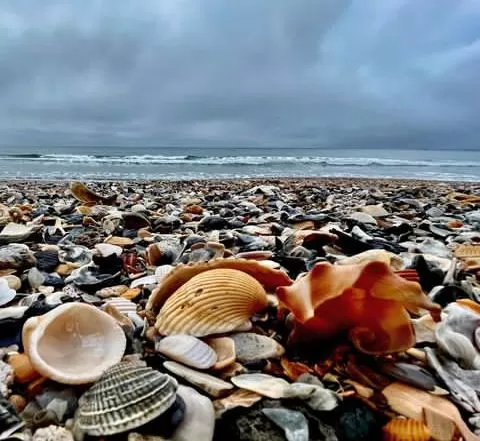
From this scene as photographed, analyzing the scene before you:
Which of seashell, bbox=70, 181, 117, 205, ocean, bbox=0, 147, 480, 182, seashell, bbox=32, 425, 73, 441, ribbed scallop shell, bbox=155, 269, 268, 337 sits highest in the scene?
ribbed scallop shell, bbox=155, 269, 268, 337

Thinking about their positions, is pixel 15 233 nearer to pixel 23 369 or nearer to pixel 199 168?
pixel 23 369

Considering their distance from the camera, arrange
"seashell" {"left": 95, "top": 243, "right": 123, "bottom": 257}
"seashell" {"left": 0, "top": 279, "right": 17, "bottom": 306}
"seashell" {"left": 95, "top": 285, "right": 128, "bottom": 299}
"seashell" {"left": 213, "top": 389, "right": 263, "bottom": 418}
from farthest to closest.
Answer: "seashell" {"left": 95, "top": 243, "right": 123, "bottom": 257}
"seashell" {"left": 95, "top": 285, "right": 128, "bottom": 299}
"seashell" {"left": 0, "top": 279, "right": 17, "bottom": 306}
"seashell" {"left": 213, "top": 389, "right": 263, "bottom": 418}

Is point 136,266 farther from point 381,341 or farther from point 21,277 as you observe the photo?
point 381,341

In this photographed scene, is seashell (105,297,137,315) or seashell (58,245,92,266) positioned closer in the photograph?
seashell (105,297,137,315)

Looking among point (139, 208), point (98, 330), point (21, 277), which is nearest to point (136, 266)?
point (21, 277)

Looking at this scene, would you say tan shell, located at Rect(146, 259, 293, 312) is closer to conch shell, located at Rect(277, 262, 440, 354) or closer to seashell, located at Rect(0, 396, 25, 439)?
conch shell, located at Rect(277, 262, 440, 354)

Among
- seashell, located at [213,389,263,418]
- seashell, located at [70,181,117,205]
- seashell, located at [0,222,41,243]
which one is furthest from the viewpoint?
seashell, located at [70,181,117,205]

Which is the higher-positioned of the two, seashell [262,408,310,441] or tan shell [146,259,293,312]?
tan shell [146,259,293,312]

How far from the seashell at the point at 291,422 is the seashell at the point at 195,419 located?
161 mm

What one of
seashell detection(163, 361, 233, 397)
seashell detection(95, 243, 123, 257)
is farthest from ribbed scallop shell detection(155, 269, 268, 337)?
seashell detection(95, 243, 123, 257)

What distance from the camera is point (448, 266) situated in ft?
8.51

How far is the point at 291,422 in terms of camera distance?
1.24 metres

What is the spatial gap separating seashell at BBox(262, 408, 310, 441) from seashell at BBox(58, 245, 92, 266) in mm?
→ 2075

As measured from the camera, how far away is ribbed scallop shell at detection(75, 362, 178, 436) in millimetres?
1142
